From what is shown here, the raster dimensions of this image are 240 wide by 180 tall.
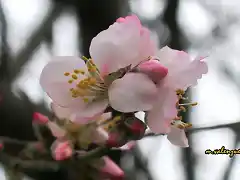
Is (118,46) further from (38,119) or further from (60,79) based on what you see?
(38,119)

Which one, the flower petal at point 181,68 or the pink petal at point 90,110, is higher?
the flower petal at point 181,68

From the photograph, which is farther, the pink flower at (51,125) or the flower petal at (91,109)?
the pink flower at (51,125)

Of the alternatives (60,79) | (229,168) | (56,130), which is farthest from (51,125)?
(229,168)

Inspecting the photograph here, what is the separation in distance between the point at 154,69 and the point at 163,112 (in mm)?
47

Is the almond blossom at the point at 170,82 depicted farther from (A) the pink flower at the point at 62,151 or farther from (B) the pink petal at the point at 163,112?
(A) the pink flower at the point at 62,151

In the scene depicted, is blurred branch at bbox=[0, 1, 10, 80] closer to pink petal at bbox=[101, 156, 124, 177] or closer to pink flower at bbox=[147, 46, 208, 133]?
pink petal at bbox=[101, 156, 124, 177]

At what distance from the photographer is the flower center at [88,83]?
58cm

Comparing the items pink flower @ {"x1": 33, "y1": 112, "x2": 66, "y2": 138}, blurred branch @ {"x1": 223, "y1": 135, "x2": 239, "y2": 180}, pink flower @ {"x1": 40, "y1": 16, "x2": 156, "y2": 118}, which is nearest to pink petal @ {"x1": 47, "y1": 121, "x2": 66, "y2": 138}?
pink flower @ {"x1": 33, "y1": 112, "x2": 66, "y2": 138}

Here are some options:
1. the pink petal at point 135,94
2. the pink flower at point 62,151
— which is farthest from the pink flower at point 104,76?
the pink flower at point 62,151

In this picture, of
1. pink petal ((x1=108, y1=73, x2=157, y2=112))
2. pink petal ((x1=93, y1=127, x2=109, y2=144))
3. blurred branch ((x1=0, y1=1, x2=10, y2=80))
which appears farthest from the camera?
blurred branch ((x1=0, y1=1, x2=10, y2=80))

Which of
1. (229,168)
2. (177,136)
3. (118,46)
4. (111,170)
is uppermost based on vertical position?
(118,46)

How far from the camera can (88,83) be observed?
22.9 inches

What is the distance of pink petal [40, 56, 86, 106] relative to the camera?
0.57 meters

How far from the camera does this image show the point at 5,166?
0.78 meters
